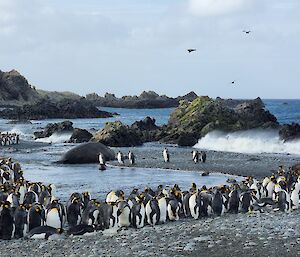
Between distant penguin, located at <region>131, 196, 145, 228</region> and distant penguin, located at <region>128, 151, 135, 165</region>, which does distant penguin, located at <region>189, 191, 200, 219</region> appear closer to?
distant penguin, located at <region>131, 196, 145, 228</region>

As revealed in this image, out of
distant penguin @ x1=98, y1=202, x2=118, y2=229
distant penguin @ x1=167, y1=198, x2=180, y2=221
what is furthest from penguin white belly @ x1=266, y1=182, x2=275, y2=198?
distant penguin @ x1=98, y1=202, x2=118, y2=229

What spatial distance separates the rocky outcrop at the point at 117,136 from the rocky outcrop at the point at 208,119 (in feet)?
11.1

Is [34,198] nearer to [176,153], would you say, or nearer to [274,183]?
[274,183]

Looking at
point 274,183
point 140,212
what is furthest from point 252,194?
point 140,212

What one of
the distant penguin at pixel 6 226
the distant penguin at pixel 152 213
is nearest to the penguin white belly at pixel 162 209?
the distant penguin at pixel 152 213

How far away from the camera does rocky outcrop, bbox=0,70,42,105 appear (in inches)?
5595

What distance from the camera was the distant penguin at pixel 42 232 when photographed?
13.1 meters

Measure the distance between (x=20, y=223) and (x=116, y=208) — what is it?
2.38m

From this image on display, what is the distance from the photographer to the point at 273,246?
11.6 meters

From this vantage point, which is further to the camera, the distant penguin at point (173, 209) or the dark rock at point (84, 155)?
the dark rock at point (84, 155)

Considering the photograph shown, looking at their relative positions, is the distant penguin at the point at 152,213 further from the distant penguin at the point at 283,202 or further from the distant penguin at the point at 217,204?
the distant penguin at the point at 283,202

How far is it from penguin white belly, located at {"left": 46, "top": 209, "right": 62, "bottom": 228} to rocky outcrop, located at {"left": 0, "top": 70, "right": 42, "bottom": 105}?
129 m

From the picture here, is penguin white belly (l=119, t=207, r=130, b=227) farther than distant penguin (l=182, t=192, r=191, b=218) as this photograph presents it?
No

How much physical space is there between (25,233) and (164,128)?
34918mm
